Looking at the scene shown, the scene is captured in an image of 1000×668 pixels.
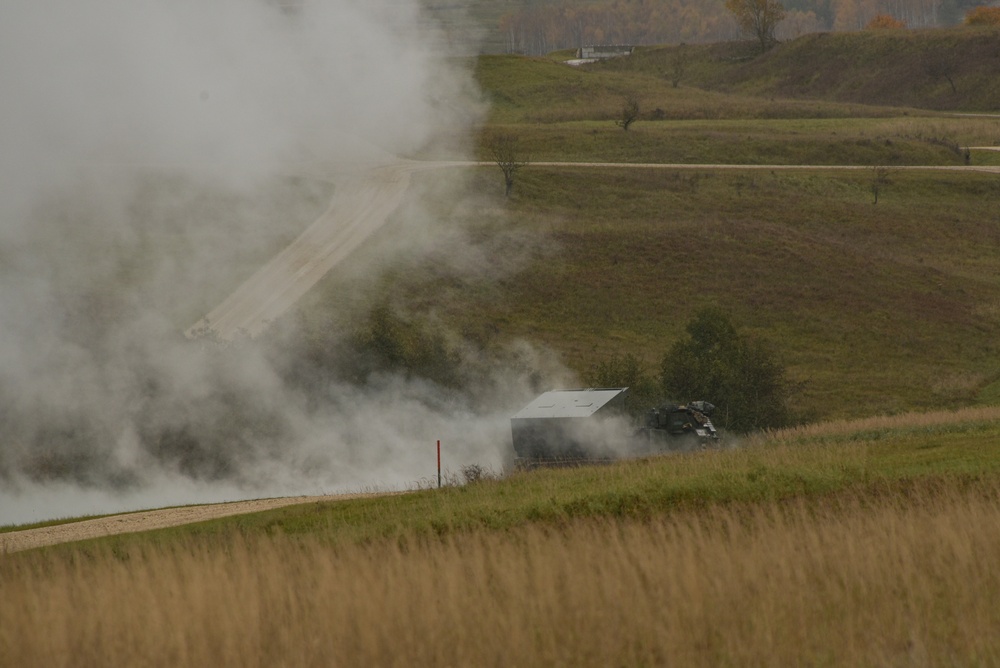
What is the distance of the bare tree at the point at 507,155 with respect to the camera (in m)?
85.1

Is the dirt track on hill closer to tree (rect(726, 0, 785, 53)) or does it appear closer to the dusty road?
the dusty road

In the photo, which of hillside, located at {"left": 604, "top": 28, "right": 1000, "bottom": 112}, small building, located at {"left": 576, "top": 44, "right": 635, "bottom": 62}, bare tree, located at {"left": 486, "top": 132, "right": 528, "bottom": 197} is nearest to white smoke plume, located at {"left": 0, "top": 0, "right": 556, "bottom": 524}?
bare tree, located at {"left": 486, "top": 132, "right": 528, "bottom": 197}

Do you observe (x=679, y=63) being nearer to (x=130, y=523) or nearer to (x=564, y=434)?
(x=564, y=434)

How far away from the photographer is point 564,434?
1320 inches

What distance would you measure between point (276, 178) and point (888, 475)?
6508cm

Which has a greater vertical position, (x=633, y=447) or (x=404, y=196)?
(x=404, y=196)

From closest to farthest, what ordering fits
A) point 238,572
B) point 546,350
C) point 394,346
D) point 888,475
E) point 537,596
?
point 537,596 < point 238,572 < point 888,475 < point 394,346 < point 546,350

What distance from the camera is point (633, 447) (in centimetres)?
3406

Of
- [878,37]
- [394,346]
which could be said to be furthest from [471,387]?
[878,37]

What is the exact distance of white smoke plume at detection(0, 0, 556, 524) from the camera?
40.2 m

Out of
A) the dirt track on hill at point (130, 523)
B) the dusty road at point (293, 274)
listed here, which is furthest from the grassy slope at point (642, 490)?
the dusty road at point (293, 274)

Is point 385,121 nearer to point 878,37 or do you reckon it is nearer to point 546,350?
point 546,350

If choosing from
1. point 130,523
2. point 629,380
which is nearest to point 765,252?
point 629,380

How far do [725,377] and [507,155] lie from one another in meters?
44.9
